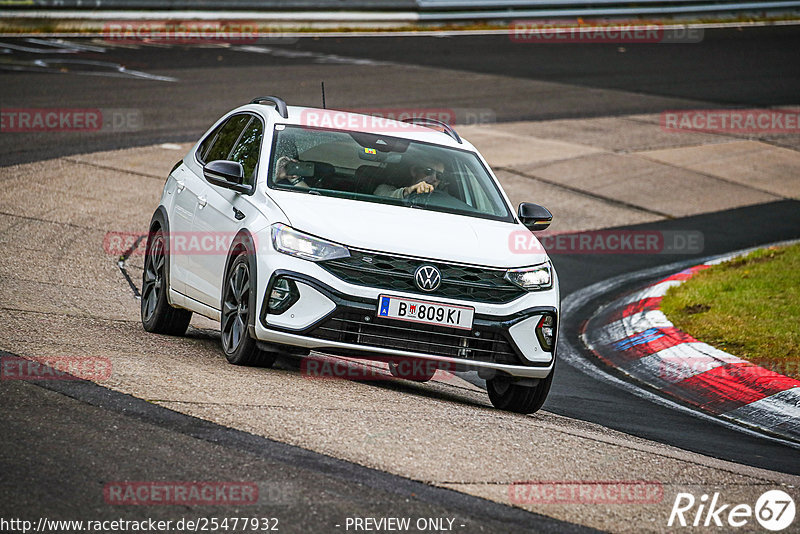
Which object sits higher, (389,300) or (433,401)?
(389,300)

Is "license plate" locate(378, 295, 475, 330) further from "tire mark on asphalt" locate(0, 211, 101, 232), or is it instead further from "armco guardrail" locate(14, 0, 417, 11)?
"armco guardrail" locate(14, 0, 417, 11)

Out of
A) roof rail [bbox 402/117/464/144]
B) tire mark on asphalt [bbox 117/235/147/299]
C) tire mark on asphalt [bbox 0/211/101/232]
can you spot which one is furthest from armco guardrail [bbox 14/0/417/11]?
roof rail [bbox 402/117/464/144]

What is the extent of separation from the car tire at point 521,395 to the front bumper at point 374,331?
1.24 ft

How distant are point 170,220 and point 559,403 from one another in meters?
3.09

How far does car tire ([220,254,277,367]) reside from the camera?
7.21 metres

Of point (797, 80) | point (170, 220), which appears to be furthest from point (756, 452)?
point (797, 80)

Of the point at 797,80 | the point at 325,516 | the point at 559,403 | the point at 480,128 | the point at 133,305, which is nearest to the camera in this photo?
the point at 325,516

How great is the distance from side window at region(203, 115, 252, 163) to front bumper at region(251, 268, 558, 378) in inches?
82.2

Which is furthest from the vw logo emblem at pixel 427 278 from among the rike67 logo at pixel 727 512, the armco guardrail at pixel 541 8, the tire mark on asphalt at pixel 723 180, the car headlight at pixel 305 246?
the armco guardrail at pixel 541 8

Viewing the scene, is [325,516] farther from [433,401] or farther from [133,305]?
[133,305]

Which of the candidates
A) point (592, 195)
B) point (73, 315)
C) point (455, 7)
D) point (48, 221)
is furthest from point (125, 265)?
point (455, 7)

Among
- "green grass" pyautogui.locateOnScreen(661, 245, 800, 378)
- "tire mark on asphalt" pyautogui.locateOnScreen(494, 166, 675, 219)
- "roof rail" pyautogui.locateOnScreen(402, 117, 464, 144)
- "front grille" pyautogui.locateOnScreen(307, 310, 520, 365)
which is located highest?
"roof rail" pyautogui.locateOnScreen(402, 117, 464, 144)

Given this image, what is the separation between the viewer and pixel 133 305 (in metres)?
10.2

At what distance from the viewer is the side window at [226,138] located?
875 centimetres
